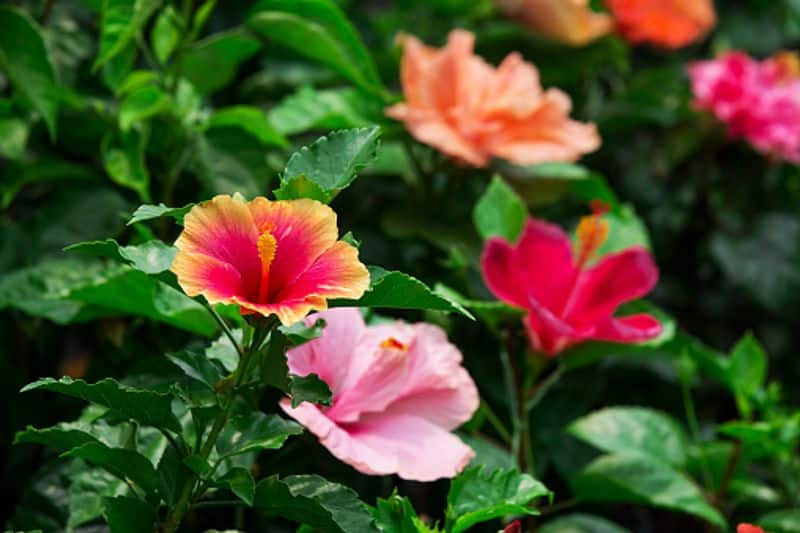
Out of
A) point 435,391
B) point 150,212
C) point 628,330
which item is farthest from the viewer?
point 628,330

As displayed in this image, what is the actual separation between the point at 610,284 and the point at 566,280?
0.13ft

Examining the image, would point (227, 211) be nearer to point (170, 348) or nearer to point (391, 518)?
point (391, 518)

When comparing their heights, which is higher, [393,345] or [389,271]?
[389,271]

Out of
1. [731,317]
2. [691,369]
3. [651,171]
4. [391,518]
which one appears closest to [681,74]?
[651,171]

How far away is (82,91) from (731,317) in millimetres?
952

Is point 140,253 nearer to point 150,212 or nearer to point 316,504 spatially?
point 150,212

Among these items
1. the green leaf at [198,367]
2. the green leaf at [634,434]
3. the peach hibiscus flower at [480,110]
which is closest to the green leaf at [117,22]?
the peach hibiscus flower at [480,110]

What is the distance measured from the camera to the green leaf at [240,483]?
0.66 metres

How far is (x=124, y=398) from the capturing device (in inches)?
25.8

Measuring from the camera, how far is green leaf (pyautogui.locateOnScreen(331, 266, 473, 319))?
647 mm

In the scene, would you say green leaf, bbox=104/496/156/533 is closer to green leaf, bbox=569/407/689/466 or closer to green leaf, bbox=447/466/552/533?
green leaf, bbox=447/466/552/533

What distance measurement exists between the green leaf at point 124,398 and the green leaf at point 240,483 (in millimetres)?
43

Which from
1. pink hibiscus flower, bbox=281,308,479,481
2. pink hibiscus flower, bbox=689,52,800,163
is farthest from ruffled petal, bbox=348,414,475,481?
pink hibiscus flower, bbox=689,52,800,163

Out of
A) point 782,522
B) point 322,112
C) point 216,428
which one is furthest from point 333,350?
point 782,522
